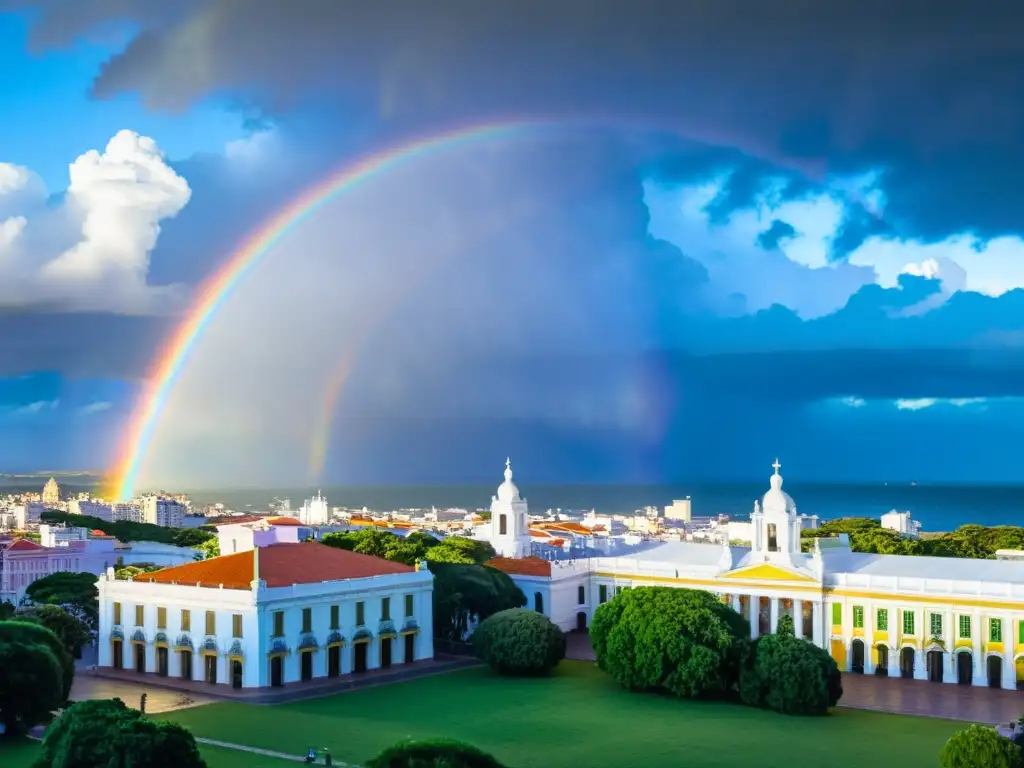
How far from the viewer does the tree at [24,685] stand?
39969 mm

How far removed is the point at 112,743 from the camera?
3005 centimetres

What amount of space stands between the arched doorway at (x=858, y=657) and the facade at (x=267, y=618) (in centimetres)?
2044

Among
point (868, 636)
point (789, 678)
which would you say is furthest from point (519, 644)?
point (868, 636)

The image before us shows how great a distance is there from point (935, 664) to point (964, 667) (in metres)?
1.31

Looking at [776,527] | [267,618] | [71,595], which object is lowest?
[71,595]

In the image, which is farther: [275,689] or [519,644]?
[519,644]

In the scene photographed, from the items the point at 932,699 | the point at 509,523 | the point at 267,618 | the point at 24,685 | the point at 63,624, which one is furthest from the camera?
the point at 509,523

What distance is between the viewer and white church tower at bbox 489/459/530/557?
78750 mm

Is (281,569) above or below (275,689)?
above

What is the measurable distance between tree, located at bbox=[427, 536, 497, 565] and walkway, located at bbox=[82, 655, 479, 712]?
11.7 meters

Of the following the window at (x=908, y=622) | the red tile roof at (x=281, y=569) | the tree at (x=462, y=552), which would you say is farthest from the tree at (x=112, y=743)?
the window at (x=908, y=622)

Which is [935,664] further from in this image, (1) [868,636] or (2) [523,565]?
(2) [523,565]

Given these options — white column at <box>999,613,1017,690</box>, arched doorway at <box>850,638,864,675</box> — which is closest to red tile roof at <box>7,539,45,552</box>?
arched doorway at <box>850,638,864,675</box>

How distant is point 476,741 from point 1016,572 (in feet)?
101
